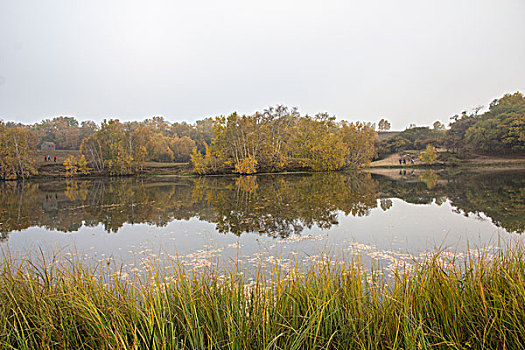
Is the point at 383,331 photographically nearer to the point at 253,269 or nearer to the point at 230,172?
the point at 253,269

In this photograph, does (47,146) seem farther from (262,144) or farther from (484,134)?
(484,134)

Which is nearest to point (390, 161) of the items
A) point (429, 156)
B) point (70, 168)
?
point (429, 156)

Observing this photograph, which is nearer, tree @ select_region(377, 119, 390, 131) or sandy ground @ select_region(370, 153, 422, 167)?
sandy ground @ select_region(370, 153, 422, 167)

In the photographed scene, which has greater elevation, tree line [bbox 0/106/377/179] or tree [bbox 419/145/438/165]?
tree line [bbox 0/106/377/179]

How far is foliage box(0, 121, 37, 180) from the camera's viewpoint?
4091cm

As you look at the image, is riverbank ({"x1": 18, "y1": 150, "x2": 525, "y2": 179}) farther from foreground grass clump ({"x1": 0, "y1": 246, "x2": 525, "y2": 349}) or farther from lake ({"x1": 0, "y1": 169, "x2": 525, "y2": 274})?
foreground grass clump ({"x1": 0, "y1": 246, "x2": 525, "y2": 349})

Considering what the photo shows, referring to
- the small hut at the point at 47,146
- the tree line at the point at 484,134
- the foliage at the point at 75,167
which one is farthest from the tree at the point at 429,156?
the small hut at the point at 47,146

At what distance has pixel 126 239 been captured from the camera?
27.9 feet

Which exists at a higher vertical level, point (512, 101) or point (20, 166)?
point (512, 101)

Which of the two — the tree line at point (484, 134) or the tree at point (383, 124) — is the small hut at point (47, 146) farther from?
the tree at point (383, 124)

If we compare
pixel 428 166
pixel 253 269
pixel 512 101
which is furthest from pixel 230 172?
pixel 512 101

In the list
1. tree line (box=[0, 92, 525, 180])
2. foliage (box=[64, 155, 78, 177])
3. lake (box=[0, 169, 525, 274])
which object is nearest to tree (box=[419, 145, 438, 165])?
tree line (box=[0, 92, 525, 180])

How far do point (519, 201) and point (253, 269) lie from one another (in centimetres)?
1304

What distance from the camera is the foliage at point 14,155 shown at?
4091 centimetres
